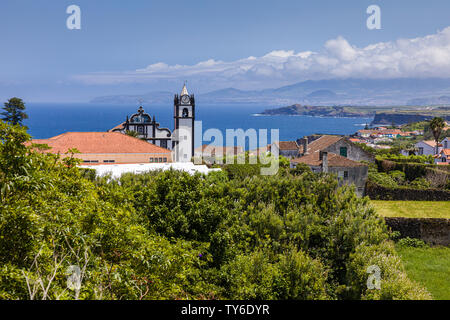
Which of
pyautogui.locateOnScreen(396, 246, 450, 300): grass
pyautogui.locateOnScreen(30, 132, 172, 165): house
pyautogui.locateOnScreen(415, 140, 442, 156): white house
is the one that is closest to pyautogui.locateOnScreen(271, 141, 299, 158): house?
pyautogui.locateOnScreen(30, 132, 172, 165): house

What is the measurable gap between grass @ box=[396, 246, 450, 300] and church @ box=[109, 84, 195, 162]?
159 ft

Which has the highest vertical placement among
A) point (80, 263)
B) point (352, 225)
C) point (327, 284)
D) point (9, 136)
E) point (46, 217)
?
point (9, 136)

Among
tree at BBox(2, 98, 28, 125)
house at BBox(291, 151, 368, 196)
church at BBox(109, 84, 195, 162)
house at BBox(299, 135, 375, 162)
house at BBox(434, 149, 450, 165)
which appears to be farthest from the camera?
house at BBox(434, 149, 450, 165)

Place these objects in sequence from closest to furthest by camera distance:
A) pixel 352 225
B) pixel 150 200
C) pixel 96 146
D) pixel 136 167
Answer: pixel 150 200 → pixel 352 225 → pixel 136 167 → pixel 96 146

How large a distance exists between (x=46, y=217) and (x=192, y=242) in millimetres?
6351

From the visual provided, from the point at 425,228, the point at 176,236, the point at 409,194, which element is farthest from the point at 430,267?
the point at 176,236

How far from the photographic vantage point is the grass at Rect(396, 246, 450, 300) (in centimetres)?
2198

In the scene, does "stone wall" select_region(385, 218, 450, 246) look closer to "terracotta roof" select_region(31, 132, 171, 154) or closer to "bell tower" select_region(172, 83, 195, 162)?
"terracotta roof" select_region(31, 132, 171, 154)

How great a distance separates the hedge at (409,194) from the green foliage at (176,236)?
626 inches

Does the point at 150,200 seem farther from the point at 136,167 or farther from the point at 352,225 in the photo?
the point at 136,167

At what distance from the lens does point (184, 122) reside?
3081 inches
